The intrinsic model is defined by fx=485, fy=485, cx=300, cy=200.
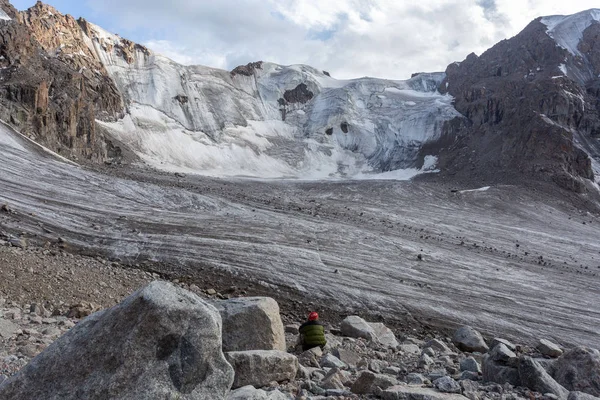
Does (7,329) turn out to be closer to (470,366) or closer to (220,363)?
(220,363)

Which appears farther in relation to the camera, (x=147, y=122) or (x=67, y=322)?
(x=147, y=122)

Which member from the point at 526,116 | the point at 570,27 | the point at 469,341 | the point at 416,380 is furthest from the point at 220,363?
the point at 570,27

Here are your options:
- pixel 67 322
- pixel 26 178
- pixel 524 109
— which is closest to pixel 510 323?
pixel 67 322

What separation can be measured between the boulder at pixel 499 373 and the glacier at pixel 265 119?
172 feet

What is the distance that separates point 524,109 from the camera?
66.1 metres

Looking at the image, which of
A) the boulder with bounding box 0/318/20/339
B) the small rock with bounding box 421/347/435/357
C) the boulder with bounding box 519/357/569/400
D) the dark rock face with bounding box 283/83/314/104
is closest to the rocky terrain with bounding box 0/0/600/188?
the dark rock face with bounding box 283/83/314/104

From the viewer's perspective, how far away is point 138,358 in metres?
3.94

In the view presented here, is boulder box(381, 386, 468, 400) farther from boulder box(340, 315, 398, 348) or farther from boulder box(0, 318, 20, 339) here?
boulder box(340, 315, 398, 348)

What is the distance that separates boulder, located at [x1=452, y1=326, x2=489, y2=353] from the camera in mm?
12039

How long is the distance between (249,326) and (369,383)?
2230 millimetres

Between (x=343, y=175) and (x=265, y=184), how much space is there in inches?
1054

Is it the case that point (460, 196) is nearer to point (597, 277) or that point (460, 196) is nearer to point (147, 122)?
point (597, 277)

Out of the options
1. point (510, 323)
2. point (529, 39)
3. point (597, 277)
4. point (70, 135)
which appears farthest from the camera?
point (529, 39)

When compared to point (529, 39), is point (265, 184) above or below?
below
